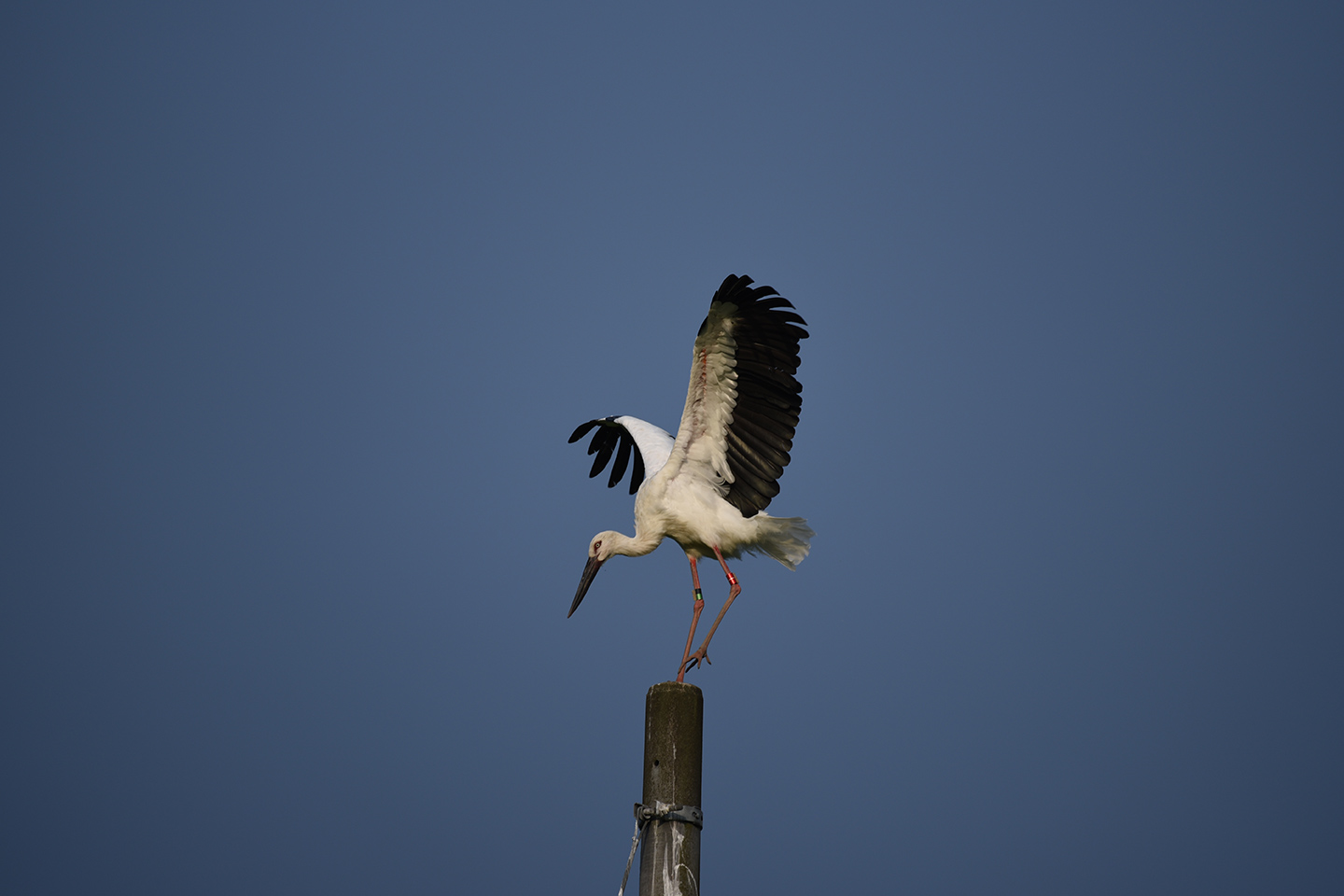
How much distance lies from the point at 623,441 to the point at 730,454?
2.60 meters

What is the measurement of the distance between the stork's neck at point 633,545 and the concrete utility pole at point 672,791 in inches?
146

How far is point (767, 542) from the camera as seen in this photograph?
8641 mm

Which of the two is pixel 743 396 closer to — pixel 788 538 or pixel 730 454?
pixel 730 454

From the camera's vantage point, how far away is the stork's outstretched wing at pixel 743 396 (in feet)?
26.2

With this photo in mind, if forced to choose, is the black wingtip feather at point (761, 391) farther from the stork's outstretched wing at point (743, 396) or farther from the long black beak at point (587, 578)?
the long black beak at point (587, 578)

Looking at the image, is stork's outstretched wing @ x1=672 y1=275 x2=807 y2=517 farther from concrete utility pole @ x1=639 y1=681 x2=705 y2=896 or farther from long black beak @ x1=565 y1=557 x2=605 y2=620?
concrete utility pole @ x1=639 y1=681 x2=705 y2=896

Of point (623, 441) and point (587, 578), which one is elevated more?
point (623, 441)

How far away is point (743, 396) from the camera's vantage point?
27.1ft

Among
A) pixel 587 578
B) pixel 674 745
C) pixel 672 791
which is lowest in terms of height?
pixel 672 791

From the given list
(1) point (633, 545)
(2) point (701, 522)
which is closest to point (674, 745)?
(2) point (701, 522)

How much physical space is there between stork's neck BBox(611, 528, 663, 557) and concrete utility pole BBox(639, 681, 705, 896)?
3.71 meters

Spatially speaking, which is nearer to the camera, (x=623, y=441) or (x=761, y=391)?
(x=761, y=391)

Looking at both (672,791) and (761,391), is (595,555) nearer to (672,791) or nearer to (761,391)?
(761,391)

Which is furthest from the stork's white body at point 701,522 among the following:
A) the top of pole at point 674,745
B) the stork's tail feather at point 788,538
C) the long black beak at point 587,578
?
the top of pole at point 674,745
